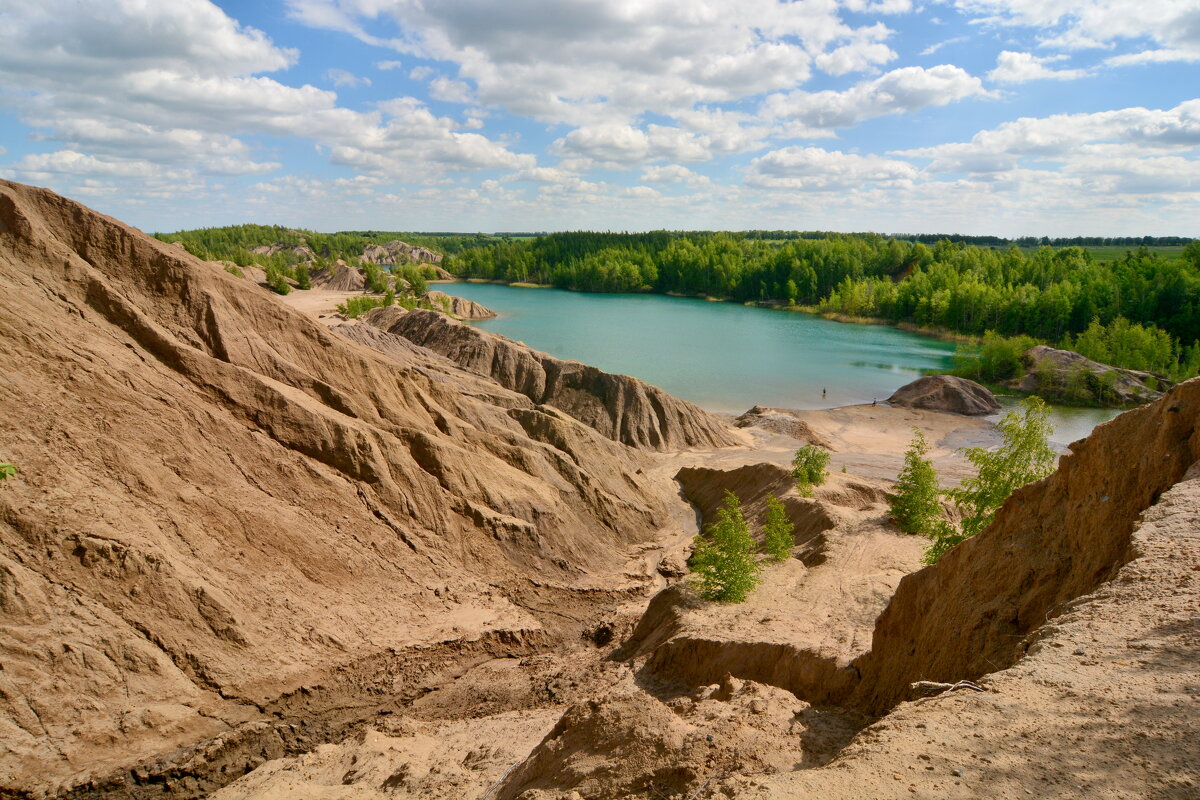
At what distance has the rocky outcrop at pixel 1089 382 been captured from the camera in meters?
60.0

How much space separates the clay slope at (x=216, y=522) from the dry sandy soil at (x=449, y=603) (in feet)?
0.23

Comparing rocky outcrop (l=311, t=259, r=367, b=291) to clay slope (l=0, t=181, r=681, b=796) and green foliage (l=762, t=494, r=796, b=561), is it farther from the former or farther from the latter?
green foliage (l=762, t=494, r=796, b=561)

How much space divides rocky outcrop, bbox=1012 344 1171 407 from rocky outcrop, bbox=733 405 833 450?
1079 inches

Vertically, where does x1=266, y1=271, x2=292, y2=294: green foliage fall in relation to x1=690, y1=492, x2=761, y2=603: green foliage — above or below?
above

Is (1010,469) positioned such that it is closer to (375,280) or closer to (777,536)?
(777,536)

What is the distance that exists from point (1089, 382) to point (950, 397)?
1331 centimetres

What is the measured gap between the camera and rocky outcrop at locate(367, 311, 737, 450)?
4044cm

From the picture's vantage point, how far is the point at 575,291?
15988 cm

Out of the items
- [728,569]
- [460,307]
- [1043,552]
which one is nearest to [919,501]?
[728,569]

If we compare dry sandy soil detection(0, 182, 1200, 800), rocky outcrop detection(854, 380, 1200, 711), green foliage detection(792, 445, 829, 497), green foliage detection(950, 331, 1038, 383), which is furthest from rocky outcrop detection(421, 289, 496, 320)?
rocky outcrop detection(854, 380, 1200, 711)

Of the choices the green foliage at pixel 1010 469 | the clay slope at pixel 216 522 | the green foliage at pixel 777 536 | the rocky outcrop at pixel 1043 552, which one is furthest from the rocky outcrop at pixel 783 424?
the rocky outcrop at pixel 1043 552

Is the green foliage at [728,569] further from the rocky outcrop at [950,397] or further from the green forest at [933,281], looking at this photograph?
the green forest at [933,281]

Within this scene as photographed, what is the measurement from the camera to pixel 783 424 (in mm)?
48625

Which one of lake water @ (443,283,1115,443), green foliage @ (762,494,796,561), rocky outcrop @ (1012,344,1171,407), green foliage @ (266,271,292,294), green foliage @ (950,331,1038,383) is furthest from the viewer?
green foliage @ (266,271,292,294)
